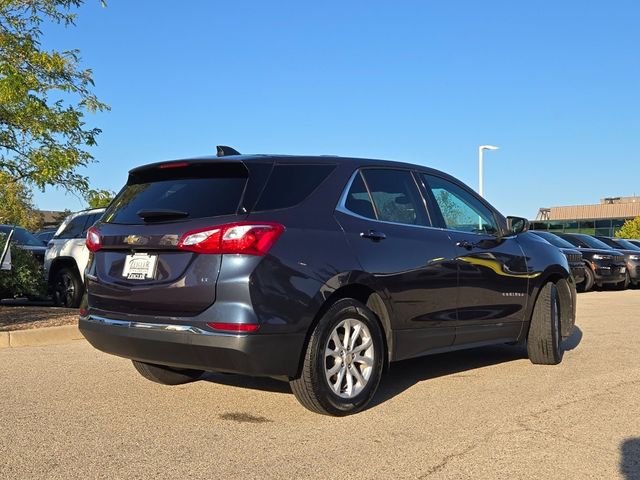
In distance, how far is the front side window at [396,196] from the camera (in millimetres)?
5207

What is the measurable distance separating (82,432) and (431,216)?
312cm

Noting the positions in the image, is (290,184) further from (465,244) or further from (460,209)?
(460,209)

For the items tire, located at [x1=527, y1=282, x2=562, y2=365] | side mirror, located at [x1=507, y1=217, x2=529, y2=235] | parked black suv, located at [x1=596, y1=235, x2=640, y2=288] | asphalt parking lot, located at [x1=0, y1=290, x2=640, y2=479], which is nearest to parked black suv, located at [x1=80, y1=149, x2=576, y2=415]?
asphalt parking lot, located at [x1=0, y1=290, x2=640, y2=479]

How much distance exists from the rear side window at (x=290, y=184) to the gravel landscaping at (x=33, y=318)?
493 cm

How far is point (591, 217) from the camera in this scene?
56.4 meters

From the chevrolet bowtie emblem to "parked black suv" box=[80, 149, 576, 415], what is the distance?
11 mm

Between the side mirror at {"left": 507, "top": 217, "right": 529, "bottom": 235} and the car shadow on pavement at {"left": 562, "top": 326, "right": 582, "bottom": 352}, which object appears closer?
the side mirror at {"left": 507, "top": 217, "right": 529, "bottom": 235}

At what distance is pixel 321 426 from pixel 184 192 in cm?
182

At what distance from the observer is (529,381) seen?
5.86 m

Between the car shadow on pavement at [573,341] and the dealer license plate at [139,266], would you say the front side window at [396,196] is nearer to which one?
the dealer license plate at [139,266]

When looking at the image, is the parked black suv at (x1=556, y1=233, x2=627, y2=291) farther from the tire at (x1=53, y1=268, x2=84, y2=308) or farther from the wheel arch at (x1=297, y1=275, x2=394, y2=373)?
the wheel arch at (x1=297, y1=275, x2=394, y2=373)

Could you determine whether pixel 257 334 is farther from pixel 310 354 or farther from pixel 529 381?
pixel 529 381

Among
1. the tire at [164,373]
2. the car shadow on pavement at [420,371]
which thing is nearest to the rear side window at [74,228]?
the car shadow on pavement at [420,371]

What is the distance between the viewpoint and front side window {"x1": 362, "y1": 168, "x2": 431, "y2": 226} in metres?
5.21
